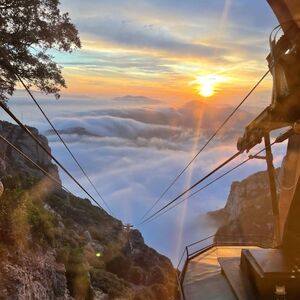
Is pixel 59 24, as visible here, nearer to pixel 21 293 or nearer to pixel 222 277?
pixel 21 293

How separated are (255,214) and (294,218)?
76037 millimetres

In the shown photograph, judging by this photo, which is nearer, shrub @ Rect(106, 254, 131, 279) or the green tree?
the green tree

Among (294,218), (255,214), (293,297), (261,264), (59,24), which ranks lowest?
(293,297)

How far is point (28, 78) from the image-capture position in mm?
18938

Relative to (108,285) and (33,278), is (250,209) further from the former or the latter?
(33,278)

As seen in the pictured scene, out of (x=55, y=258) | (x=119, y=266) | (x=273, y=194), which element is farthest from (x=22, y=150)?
(x=273, y=194)

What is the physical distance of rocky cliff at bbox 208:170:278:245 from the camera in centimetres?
7871

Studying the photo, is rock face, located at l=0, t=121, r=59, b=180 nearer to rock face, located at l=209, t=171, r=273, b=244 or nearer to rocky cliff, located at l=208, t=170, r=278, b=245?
rock face, located at l=209, t=171, r=273, b=244

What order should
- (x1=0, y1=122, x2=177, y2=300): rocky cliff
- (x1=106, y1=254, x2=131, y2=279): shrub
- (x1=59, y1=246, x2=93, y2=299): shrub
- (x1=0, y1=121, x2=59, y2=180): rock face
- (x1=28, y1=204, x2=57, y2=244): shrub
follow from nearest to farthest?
(x1=0, y1=122, x2=177, y2=300): rocky cliff
(x1=28, y1=204, x2=57, y2=244): shrub
(x1=59, y1=246, x2=93, y2=299): shrub
(x1=106, y1=254, x2=131, y2=279): shrub
(x1=0, y1=121, x2=59, y2=180): rock face

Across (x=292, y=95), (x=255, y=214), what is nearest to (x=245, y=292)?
(x=292, y=95)

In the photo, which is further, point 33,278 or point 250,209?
point 250,209

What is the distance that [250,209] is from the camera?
84000 mm

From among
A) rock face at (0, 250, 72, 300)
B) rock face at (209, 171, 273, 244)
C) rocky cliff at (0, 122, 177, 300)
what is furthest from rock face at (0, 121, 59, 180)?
rock face at (209, 171, 273, 244)

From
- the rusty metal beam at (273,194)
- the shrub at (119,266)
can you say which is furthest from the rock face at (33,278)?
the shrub at (119,266)
